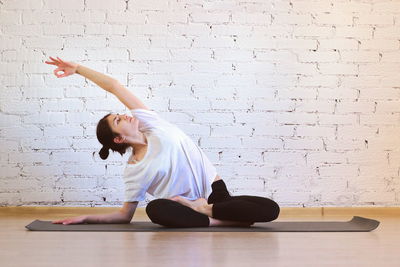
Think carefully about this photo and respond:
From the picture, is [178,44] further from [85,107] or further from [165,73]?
[85,107]

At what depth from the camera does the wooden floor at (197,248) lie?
2100 mm

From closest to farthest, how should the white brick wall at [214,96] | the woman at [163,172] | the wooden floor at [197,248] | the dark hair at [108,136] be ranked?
the wooden floor at [197,248] → the woman at [163,172] → the dark hair at [108,136] → the white brick wall at [214,96]

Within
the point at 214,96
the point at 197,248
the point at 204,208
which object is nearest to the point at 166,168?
the point at 204,208

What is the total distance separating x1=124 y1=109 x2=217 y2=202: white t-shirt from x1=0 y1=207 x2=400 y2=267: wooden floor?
17.1 inches

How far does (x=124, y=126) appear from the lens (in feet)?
11.4

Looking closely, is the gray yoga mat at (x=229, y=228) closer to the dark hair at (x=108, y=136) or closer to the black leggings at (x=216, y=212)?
the black leggings at (x=216, y=212)

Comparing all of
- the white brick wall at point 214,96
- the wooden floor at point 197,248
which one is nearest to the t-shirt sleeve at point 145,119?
the wooden floor at point 197,248

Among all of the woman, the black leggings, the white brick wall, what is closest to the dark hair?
the woman

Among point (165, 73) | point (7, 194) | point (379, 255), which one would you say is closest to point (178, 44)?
point (165, 73)

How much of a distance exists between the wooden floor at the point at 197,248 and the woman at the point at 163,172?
0.27m

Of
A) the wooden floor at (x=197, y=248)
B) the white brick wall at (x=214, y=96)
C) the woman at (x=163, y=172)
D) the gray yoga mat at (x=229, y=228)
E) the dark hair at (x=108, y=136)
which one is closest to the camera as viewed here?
the wooden floor at (x=197, y=248)

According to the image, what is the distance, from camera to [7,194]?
452cm

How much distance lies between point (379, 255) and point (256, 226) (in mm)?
1220

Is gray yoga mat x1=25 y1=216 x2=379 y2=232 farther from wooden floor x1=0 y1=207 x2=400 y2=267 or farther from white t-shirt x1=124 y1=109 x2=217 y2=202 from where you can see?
white t-shirt x1=124 y1=109 x2=217 y2=202
